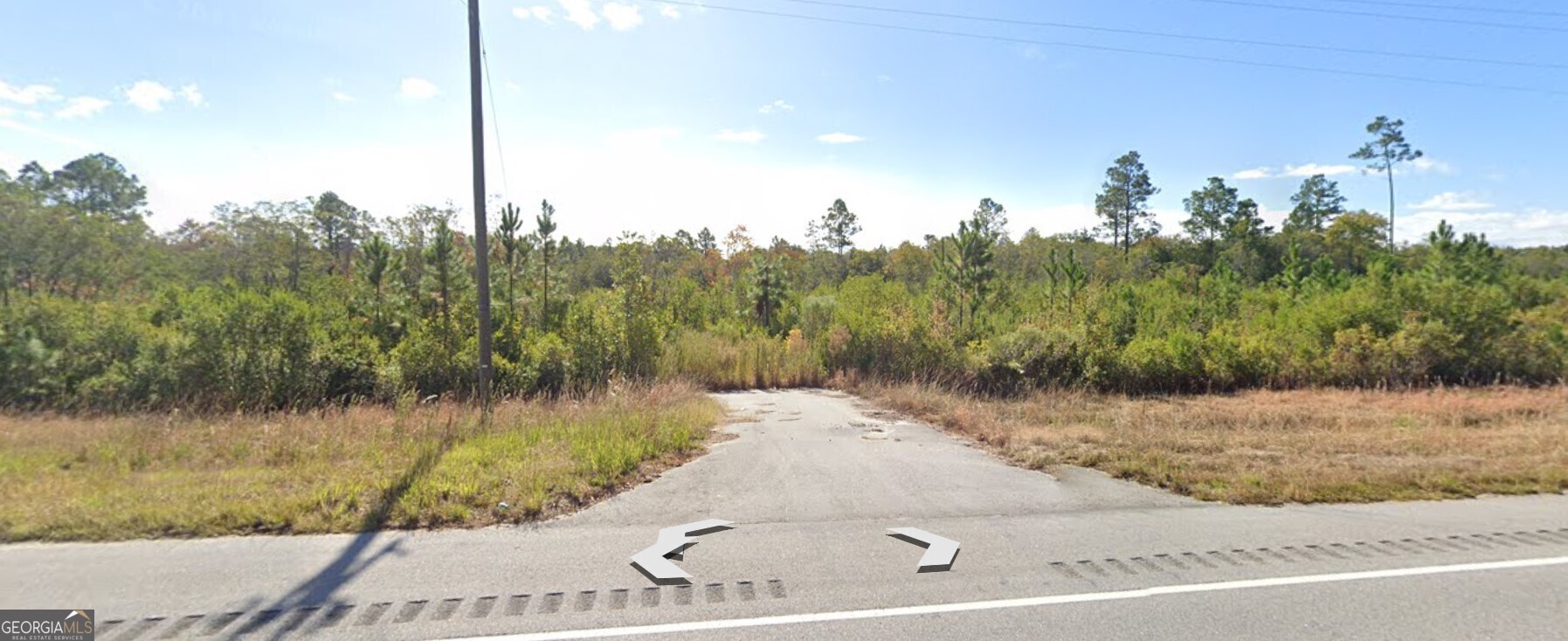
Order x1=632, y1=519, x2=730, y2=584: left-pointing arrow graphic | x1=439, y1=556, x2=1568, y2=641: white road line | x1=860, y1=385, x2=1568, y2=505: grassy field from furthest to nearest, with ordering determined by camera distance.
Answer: x1=860, y1=385, x2=1568, y2=505: grassy field, x1=632, y1=519, x2=730, y2=584: left-pointing arrow graphic, x1=439, y1=556, x2=1568, y2=641: white road line

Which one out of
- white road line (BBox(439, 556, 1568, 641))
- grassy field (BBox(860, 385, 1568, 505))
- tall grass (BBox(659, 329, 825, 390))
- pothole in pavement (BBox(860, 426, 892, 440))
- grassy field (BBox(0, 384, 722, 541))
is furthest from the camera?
tall grass (BBox(659, 329, 825, 390))

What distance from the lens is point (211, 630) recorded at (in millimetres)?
3629

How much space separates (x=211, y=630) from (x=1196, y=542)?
6.90 metres

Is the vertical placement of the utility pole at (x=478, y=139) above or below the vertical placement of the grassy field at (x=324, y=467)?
above

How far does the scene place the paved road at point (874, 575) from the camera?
148 inches

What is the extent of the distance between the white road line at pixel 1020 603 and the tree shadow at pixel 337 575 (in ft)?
3.91

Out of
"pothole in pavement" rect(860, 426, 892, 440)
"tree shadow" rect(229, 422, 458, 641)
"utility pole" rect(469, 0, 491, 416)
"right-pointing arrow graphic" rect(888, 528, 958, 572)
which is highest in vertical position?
"utility pole" rect(469, 0, 491, 416)

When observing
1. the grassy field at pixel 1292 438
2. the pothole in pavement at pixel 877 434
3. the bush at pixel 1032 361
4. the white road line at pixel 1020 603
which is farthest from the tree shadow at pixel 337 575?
the bush at pixel 1032 361

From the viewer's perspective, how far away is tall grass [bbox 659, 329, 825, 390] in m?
21.2

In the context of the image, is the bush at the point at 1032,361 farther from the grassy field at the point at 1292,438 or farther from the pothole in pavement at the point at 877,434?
the pothole in pavement at the point at 877,434

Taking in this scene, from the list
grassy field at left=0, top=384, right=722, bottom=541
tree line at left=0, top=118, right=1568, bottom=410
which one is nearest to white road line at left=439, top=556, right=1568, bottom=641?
grassy field at left=0, top=384, right=722, bottom=541

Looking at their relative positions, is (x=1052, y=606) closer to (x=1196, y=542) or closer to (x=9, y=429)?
(x=1196, y=542)

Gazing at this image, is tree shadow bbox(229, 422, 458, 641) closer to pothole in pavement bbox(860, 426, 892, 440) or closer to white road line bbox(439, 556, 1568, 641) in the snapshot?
white road line bbox(439, 556, 1568, 641)

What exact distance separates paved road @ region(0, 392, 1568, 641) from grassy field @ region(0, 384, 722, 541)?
36 centimetres
